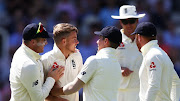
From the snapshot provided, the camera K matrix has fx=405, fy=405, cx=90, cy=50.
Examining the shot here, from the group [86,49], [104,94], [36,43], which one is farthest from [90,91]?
[86,49]

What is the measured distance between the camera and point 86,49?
858cm

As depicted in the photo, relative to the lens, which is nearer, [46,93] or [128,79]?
[46,93]

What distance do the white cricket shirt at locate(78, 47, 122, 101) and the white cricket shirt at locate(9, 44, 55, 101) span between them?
0.48m

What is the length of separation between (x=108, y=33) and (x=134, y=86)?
1.48 meters

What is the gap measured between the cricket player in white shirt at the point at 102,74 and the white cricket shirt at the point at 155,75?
40 centimetres

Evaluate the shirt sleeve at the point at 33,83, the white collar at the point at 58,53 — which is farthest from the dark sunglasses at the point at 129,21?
the shirt sleeve at the point at 33,83

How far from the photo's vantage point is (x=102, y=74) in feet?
16.3

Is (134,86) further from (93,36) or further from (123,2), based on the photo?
(123,2)

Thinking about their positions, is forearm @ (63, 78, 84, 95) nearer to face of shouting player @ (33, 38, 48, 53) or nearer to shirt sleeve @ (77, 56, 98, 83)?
shirt sleeve @ (77, 56, 98, 83)

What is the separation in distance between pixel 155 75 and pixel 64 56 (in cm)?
125

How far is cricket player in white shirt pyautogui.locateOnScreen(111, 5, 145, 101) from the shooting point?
20.4ft

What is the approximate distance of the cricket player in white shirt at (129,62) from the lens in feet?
20.4

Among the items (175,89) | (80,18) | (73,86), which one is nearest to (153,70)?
(175,89)

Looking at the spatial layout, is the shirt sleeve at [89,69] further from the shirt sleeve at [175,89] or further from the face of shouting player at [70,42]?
the shirt sleeve at [175,89]
